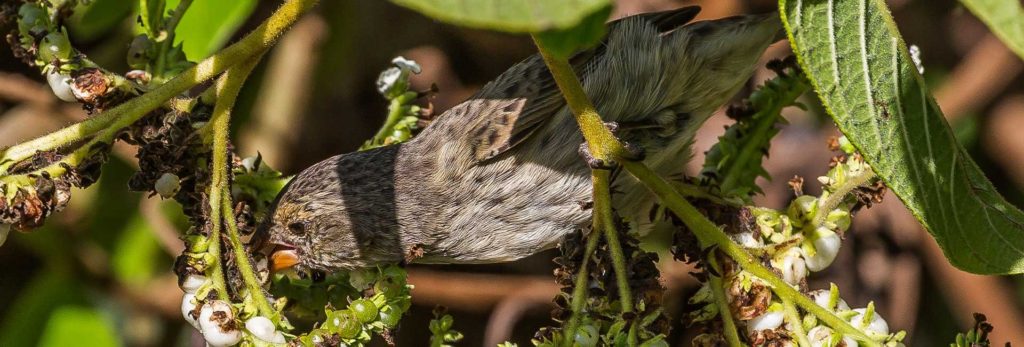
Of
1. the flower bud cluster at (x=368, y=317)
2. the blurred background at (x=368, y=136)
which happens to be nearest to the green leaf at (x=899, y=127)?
the flower bud cluster at (x=368, y=317)

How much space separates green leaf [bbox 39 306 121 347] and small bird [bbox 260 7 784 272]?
2.72 ft

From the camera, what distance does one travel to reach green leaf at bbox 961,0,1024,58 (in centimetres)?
105

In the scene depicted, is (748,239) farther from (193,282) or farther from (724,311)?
(193,282)

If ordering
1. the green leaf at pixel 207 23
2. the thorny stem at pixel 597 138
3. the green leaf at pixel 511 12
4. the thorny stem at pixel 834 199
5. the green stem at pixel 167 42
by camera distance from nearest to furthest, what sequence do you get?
the green leaf at pixel 511 12 → the thorny stem at pixel 597 138 → the thorny stem at pixel 834 199 → the green stem at pixel 167 42 → the green leaf at pixel 207 23

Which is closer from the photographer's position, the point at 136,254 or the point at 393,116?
the point at 393,116

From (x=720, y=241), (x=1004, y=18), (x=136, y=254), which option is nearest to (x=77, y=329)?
(x=136, y=254)

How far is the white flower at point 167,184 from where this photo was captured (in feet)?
5.22

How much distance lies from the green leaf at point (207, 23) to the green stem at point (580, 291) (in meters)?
1.29

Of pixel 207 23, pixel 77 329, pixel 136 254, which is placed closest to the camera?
pixel 207 23

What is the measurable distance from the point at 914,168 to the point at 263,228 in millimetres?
1433

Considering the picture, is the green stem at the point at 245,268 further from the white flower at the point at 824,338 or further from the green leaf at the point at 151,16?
the white flower at the point at 824,338

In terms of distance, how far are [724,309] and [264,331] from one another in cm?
65

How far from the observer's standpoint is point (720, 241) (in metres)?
1.55

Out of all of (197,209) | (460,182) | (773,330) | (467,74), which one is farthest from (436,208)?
(467,74)
